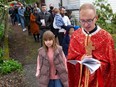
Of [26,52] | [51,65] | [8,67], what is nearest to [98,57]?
[51,65]

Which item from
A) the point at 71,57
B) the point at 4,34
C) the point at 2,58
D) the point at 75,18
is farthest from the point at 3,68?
the point at 75,18

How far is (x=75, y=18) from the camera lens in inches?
821

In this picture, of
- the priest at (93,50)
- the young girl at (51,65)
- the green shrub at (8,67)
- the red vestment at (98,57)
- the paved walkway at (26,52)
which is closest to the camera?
the priest at (93,50)

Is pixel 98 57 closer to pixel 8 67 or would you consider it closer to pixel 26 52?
pixel 8 67

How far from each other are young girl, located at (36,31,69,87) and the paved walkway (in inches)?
94.4

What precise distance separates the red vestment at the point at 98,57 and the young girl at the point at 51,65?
216 cm

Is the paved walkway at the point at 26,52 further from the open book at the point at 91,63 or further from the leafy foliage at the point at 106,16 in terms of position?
the open book at the point at 91,63

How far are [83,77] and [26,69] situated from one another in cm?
698

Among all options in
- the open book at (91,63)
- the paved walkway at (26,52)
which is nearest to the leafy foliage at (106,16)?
the paved walkway at (26,52)

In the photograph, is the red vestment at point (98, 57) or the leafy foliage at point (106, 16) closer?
the red vestment at point (98, 57)

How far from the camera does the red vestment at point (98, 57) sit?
4.71m

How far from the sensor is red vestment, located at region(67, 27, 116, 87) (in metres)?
4.71

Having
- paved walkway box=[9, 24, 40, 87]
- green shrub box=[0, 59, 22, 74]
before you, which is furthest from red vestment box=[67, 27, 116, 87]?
green shrub box=[0, 59, 22, 74]

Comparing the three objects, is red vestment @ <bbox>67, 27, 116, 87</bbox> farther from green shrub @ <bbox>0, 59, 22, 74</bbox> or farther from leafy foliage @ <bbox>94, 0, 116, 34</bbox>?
leafy foliage @ <bbox>94, 0, 116, 34</bbox>
